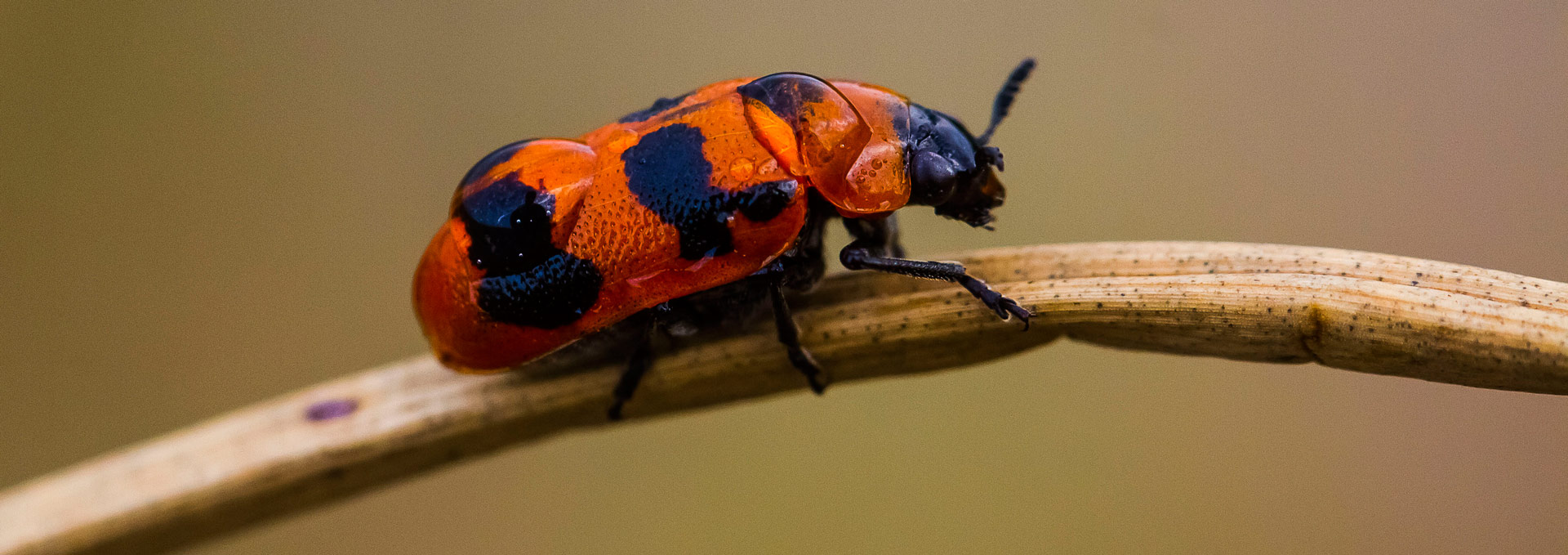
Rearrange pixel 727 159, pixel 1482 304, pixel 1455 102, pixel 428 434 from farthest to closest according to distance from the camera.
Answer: pixel 1455 102
pixel 428 434
pixel 727 159
pixel 1482 304

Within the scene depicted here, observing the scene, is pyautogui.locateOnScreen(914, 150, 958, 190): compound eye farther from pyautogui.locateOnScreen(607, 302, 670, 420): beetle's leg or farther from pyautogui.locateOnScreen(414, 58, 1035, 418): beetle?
pyautogui.locateOnScreen(607, 302, 670, 420): beetle's leg

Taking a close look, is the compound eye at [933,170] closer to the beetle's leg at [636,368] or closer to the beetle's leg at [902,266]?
the beetle's leg at [902,266]

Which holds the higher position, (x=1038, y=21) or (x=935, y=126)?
(x=1038, y=21)

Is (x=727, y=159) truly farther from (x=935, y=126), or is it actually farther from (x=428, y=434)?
(x=428, y=434)

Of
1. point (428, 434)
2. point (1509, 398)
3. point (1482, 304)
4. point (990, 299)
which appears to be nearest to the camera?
point (1482, 304)

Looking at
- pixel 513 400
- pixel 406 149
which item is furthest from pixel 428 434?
pixel 406 149

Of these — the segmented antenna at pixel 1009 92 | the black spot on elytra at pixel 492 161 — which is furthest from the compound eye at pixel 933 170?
the black spot on elytra at pixel 492 161

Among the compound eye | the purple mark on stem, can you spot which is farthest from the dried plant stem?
the compound eye
